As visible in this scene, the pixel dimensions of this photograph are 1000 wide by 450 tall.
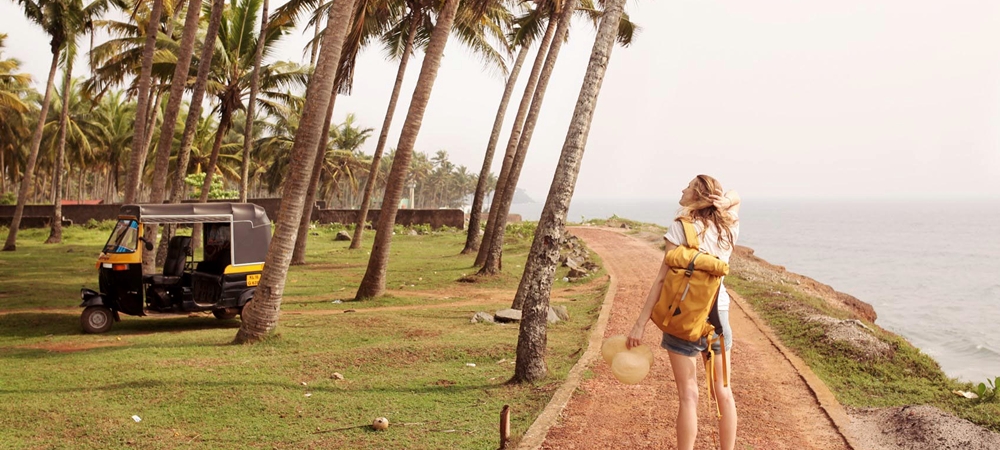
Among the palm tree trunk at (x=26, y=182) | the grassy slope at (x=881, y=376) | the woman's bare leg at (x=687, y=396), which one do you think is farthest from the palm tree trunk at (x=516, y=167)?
the palm tree trunk at (x=26, y=182)

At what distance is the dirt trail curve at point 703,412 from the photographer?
624 cm

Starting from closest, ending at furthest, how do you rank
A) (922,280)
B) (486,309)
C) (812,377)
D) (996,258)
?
1. (812,377)
2. (486,309)
3. (922,280)
4. (996,258)

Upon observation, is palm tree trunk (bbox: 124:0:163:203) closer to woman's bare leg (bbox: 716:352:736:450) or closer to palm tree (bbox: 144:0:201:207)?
palm tree (bbox: 144:0:201:207)

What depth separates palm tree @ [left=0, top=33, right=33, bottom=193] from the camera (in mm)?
36500

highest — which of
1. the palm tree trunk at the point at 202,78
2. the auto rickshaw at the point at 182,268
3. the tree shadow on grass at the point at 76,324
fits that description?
the palm tree trunk at the point at 202,78

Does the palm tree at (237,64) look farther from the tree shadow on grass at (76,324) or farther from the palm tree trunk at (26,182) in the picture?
the tree shadow on grass at (76,324)

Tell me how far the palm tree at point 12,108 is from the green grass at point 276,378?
86.8 ft

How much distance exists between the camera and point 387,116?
997 inches

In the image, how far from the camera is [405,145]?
14.2 m

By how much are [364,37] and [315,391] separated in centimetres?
1426

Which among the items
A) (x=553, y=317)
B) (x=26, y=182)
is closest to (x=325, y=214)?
(x=26, y=182)

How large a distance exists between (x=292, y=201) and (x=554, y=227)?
12.7 feet

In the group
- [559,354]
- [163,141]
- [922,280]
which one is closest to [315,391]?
[559,354]

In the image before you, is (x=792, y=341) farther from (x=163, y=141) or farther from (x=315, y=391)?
(x=163, y=141)
